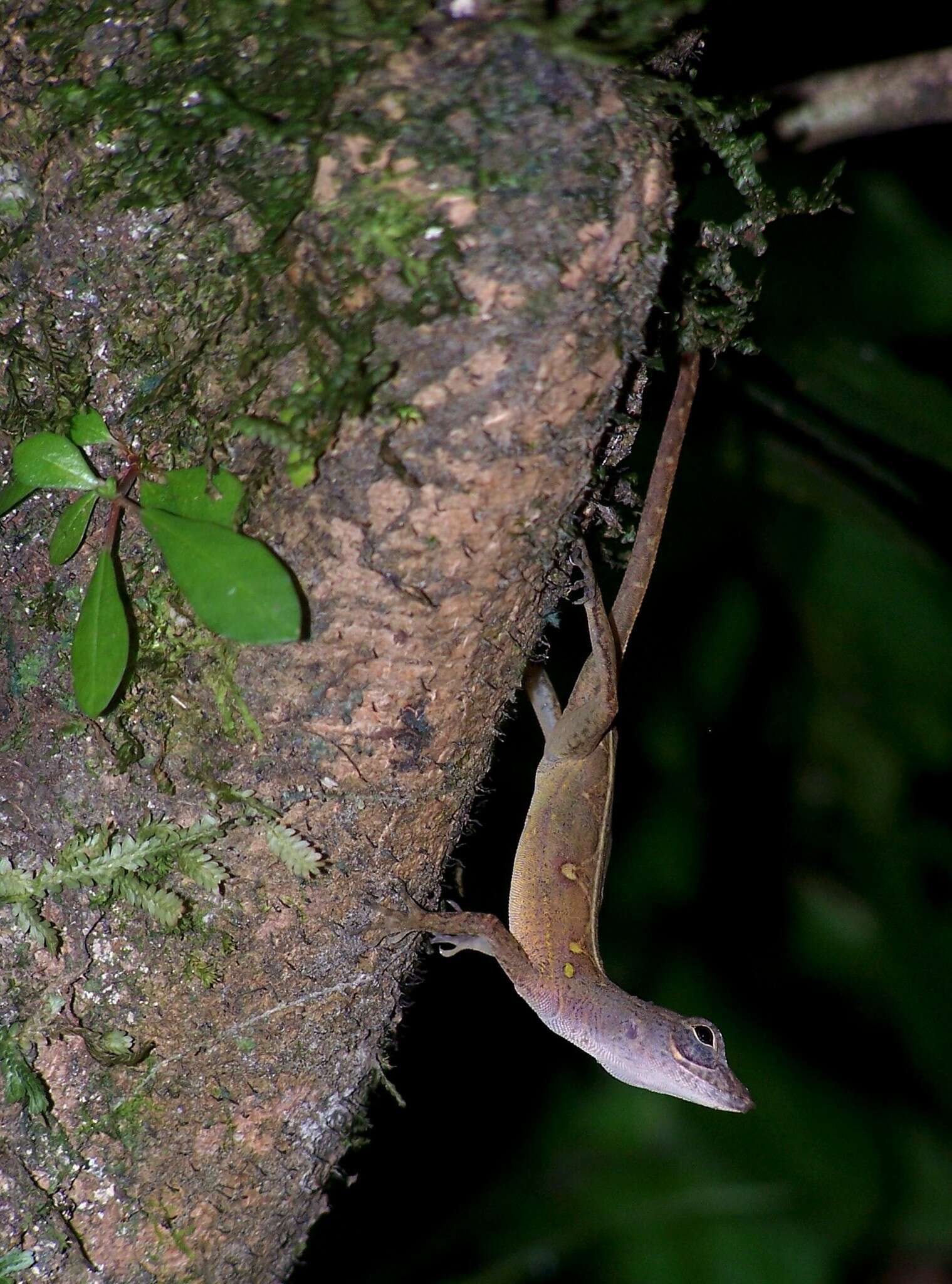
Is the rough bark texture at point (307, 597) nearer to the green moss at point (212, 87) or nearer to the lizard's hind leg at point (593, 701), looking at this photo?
the green moss at point (212, 87)

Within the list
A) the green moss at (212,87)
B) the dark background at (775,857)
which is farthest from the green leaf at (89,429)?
the dark background at (775,857)

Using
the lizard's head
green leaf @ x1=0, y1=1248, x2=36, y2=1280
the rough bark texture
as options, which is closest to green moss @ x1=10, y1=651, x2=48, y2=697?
the rough bark texture

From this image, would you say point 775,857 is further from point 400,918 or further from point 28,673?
point 28,673

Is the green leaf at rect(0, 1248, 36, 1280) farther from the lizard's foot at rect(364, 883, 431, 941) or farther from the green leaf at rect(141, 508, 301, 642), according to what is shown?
the green leaf at rect(141, 508, 301, 642)

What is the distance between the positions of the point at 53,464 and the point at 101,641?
358 millimetres

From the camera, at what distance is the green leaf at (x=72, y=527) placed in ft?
6.06

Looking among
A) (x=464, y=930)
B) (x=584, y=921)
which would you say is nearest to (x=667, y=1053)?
(x=584, y=921)

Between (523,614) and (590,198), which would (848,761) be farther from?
(590,198)

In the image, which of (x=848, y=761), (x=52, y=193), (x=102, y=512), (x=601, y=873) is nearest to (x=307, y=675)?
(x=102, y=512)

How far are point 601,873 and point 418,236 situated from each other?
2195mm

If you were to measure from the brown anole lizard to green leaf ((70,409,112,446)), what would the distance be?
1.55 m

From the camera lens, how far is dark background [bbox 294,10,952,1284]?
4184mm

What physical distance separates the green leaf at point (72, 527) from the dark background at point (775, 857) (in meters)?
2.37

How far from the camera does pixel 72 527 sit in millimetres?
1862
